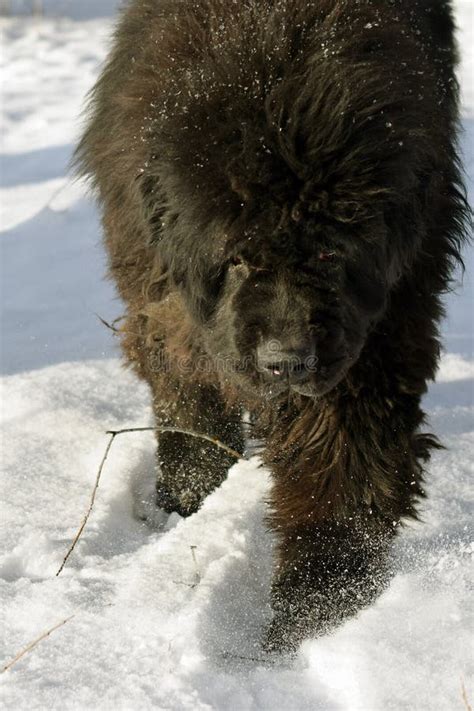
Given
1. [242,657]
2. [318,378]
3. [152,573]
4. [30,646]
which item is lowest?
[152,573]

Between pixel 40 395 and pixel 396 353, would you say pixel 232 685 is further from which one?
pixel 40 395

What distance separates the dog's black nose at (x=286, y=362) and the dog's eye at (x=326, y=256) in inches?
9.1

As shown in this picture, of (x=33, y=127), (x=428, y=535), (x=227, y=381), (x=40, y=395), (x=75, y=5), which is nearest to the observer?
(x=227, y=381)

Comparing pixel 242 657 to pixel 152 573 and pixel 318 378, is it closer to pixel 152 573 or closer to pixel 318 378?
pixel 152 573

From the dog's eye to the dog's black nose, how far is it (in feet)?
0.76

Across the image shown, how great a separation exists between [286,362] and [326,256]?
0.30 metres

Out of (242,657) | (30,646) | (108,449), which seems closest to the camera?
(30,646)

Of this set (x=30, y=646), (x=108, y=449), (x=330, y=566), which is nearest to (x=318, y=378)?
(x=330, y=566)

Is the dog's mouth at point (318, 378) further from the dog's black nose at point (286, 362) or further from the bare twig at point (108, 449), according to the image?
the bare twig at point (108, 449)

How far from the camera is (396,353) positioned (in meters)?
2.96

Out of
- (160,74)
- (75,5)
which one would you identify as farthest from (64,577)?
(75,5)

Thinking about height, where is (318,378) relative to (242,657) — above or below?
above

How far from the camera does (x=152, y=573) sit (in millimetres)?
3102

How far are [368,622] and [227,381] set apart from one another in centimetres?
90
